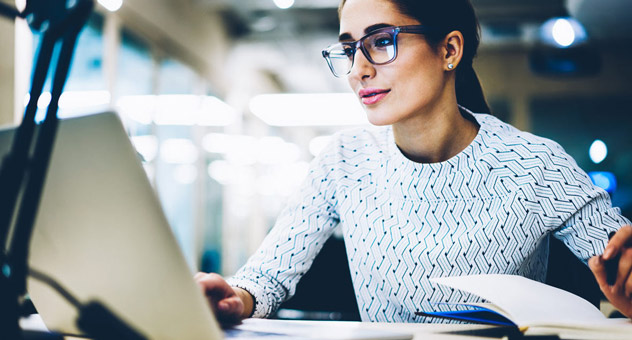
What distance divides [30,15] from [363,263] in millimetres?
872

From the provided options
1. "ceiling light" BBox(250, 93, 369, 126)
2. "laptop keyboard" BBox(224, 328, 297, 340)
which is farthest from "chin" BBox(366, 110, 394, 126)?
"ceiling light" BBox(250, 93, 369, 126)

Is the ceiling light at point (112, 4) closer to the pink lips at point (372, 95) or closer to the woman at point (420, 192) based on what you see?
the woman at point (420, 192)

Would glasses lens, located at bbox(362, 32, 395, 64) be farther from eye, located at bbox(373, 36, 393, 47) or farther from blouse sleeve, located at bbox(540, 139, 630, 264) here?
blouse sleeve, located at bbox(540, 139, 630, 264)

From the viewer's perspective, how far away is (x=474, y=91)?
1.43 metres

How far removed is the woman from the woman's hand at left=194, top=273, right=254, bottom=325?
0.09m

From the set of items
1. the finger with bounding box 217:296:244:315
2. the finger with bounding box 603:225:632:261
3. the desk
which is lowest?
the desk

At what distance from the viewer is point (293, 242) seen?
47.8 inches

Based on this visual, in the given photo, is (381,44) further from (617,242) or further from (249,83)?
(249,83)

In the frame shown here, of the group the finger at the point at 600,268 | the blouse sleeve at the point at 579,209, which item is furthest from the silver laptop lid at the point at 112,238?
the blouse sleeve at the point at 579,209

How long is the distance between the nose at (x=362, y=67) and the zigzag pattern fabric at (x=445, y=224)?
0.68 feet

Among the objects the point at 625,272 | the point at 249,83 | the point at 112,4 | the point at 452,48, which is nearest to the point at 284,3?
the point at 112,4

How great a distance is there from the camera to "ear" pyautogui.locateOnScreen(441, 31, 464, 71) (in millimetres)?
1249

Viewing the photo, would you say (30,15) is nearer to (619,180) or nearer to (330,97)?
(619,180)

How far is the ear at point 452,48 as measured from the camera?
1.25m
